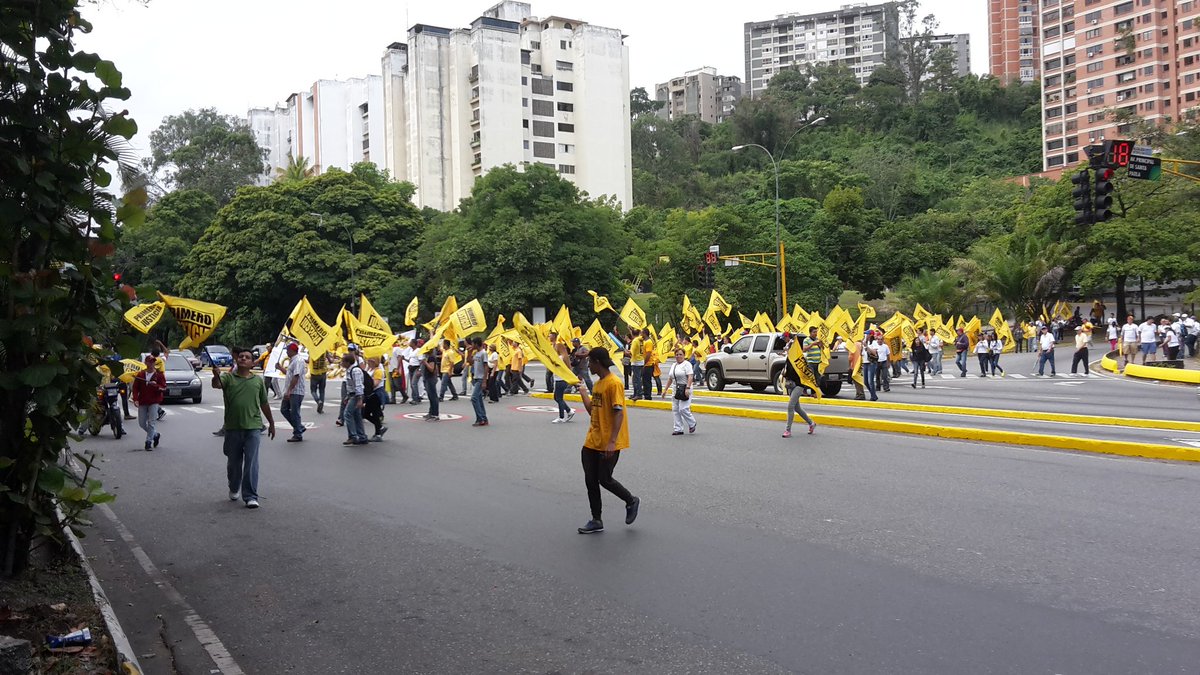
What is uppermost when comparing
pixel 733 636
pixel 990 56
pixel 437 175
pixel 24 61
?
pixel 990 56

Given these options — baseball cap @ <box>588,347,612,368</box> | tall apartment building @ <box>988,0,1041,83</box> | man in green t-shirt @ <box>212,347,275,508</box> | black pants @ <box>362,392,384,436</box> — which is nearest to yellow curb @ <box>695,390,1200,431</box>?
black pants @ <box>362,392,384,436</box>

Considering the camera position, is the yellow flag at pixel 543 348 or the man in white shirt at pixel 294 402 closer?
the yellow flag at pixel 543 348

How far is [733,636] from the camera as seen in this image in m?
5.58

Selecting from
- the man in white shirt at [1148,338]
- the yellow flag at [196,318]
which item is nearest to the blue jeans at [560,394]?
the yellow flag at [196,318]

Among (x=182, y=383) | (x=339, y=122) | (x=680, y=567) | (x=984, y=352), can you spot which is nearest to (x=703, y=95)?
(x=339, y=122)

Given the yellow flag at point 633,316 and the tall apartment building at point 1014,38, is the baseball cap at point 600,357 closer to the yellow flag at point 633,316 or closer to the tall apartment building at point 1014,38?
the yellow flag at point 633,316

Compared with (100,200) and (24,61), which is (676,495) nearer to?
(100,200)

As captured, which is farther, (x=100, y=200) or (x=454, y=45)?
(x=454, y=45)

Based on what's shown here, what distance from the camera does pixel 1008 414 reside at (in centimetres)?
1731

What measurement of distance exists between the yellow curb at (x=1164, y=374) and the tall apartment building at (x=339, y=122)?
81634 mm

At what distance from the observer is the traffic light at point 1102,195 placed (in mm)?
20016

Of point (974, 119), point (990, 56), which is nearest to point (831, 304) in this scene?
point (974, 119)

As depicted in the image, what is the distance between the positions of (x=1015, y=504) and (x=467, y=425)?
1105cm

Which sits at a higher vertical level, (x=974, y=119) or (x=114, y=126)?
(x=974, y=119)
